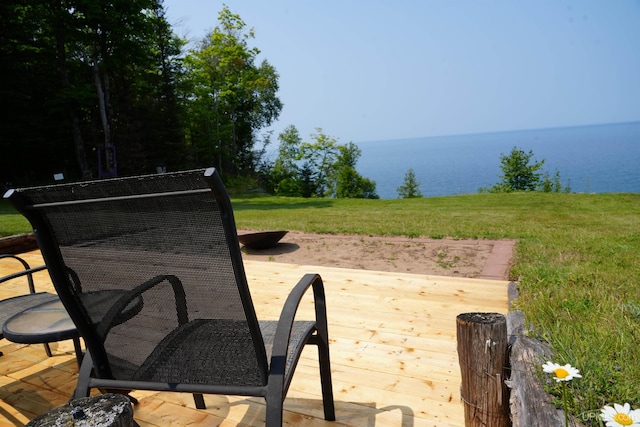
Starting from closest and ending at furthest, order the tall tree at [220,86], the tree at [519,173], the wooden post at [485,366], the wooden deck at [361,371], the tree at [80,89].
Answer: the wooden post at [485,366], the wooden deck at [361,371], the tree at [80,89], the tall tree at [220,86], the tree at [519,173]

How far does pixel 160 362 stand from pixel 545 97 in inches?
4078

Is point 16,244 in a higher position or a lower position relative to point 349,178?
lower

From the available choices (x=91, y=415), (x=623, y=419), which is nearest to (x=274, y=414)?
(x=91, y=415)

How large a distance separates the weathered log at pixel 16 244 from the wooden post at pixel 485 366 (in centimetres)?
650

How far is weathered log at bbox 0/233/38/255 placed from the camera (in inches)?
231

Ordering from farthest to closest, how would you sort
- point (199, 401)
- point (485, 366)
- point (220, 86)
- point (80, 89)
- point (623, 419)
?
point (220, 86) < point (80, 89) < point (199, 401) < point (485, 366) < point (623, 419)

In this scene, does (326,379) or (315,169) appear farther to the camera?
(315,169)

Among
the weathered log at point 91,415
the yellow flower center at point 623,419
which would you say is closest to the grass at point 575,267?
the yellow flower center at point 623,419

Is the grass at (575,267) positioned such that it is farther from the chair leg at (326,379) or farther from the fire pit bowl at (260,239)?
the fire pit bowl at (260,239)

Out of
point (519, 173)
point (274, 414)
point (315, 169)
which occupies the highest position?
point (315, 169)

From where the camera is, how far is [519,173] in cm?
2858

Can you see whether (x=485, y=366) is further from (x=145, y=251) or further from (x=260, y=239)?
(x=260, y=239)

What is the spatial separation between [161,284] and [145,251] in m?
0.13

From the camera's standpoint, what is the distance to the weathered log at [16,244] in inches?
231
